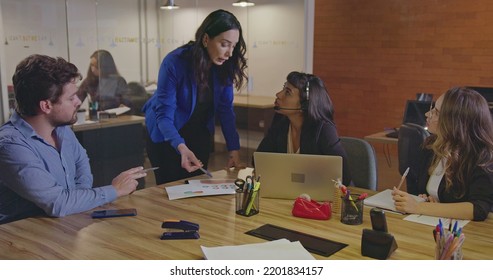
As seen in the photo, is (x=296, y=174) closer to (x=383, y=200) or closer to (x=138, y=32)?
(x=383, y=200)

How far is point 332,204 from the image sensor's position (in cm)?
197

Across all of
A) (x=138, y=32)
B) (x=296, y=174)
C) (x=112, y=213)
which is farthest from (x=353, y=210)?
(x=138, y=32)

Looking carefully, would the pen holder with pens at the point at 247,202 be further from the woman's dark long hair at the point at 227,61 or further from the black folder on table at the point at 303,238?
the woman's dark long hair at the point at 227,61

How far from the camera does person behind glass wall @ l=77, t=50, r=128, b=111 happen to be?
4.35 meters

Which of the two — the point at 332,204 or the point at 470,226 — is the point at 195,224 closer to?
the point at 332,204

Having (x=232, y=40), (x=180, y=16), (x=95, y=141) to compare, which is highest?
(x=180, y=16)

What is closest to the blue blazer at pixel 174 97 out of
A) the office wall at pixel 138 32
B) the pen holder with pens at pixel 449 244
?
the pen holder with pens at pixel 449 244

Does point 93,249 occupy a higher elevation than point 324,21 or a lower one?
lower

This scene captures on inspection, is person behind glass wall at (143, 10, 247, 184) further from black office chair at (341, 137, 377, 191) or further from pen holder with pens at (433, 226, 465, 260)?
pen holder with pens at (433, 226, 465, 260)

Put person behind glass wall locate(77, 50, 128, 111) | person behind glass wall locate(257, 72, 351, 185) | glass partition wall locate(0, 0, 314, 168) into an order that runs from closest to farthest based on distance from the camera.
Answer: person behind glass wall locate(257, 72, 351, 185) → glass partition wall locate(0, 0, 314, 168) → person behind glass wall locate(77, 50, 128, 111)

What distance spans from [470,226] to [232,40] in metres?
1.45

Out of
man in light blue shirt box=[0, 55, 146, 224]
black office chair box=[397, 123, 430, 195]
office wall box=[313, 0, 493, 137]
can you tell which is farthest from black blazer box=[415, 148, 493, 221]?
office wall box=[313, 0, 493, 137]

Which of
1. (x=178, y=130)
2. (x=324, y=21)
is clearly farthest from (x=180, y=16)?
(x=324, y=21)

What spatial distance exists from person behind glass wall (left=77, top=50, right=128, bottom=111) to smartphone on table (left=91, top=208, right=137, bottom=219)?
2.64 metres
